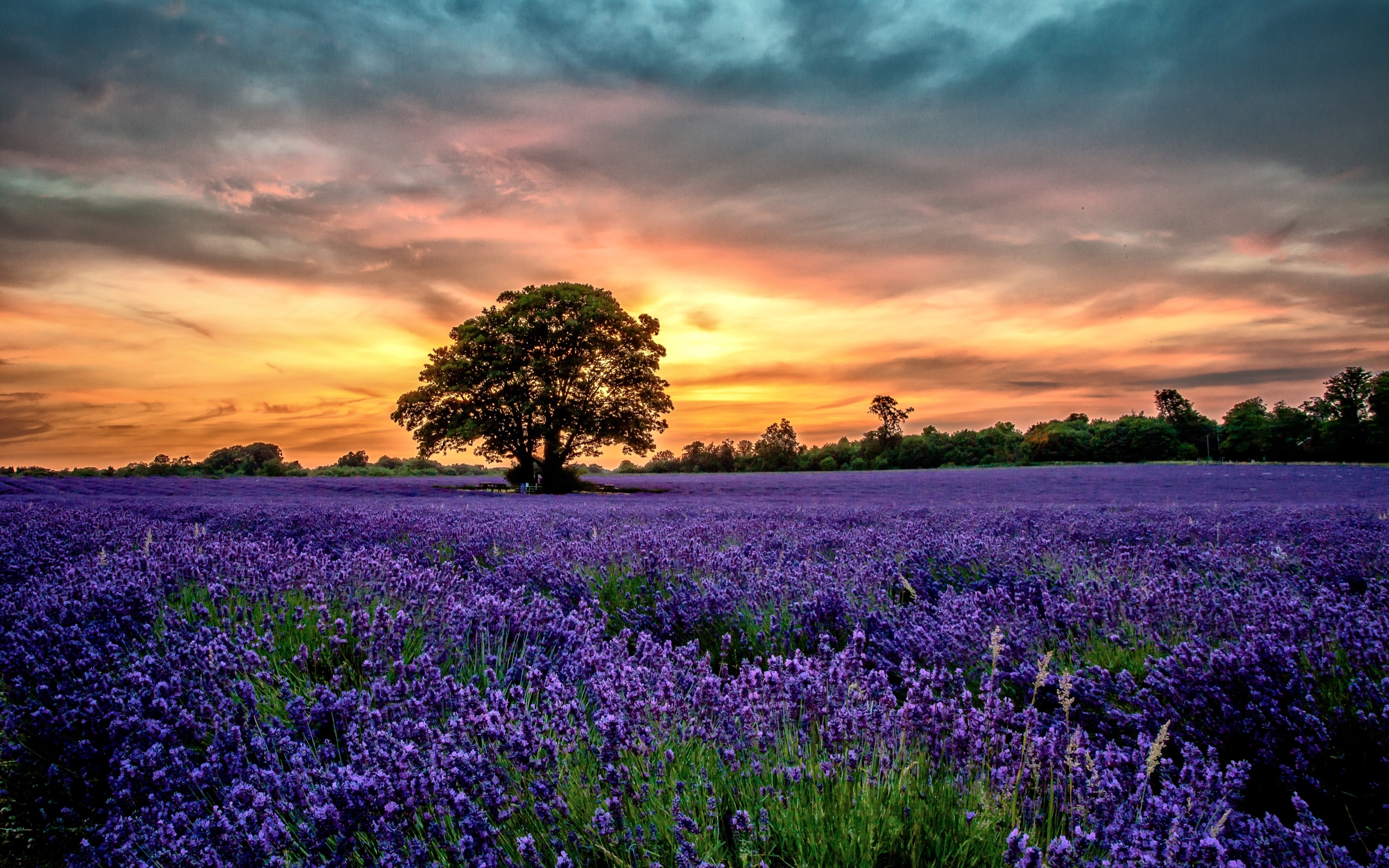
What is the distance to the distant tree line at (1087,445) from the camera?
47.1 meters

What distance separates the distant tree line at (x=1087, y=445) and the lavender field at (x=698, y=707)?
41.7 metres

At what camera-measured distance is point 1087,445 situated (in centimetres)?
5188

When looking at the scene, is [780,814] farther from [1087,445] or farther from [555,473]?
[1087,445]

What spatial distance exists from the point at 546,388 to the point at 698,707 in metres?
21.3

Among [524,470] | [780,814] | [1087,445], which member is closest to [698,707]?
[780,814]

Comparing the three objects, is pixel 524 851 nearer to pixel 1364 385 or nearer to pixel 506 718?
pixel 506 718

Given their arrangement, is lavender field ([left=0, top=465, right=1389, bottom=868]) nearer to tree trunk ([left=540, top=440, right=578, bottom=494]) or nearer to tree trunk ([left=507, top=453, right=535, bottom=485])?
tree trunk ([left=540, top=440, right=578, bottom=494])

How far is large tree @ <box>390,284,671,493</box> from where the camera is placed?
74.7 ft

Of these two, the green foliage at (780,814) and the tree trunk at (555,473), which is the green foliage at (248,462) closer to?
the tree trunk at (555,473)

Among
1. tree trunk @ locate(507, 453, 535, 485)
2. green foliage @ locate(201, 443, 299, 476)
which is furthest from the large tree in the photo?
green foliage @ locate(201, 443, 299, 476)

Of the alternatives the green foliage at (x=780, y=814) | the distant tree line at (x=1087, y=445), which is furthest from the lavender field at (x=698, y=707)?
→ the distant tree line at (x=1087, y=445)

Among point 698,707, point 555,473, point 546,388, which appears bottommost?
point 698,707

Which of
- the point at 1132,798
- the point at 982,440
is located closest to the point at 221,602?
the point at 1132,798

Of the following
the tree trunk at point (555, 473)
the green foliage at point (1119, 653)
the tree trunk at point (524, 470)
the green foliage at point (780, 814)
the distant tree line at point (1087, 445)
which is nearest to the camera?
the green foliage at point (780, 814)
